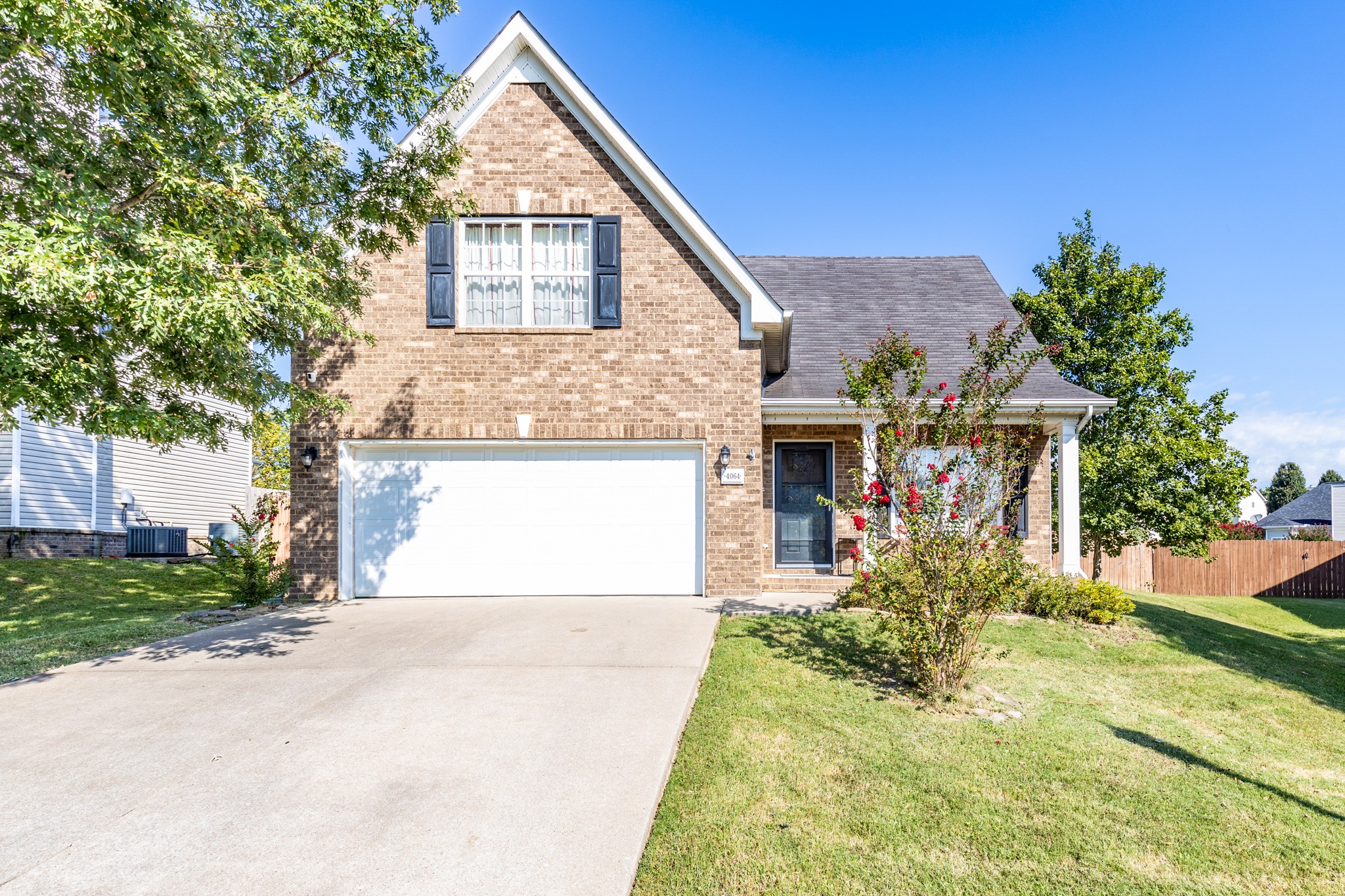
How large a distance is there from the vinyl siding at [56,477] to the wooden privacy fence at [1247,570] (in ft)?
83.1

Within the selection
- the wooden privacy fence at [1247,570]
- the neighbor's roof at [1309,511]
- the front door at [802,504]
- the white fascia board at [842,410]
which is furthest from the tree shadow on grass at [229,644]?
the neighbor's roof at [1309,511]

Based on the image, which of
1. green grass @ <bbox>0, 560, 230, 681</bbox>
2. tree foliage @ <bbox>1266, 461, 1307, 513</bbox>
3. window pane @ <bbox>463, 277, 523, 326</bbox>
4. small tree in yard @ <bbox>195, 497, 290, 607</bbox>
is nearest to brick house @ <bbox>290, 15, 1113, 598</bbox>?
window pane @ <bbox>463, 277, 523, 326</bbox>

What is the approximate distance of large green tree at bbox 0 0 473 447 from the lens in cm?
496

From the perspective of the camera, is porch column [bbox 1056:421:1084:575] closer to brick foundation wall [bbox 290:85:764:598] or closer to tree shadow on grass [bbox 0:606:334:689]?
brick foundation wall [bbox 290:85:764:598]

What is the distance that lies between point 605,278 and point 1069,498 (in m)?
7.78

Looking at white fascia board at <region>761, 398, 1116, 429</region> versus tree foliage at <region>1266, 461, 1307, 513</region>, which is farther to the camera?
tree foliage at <region>1266, 461, 1307, 513</region>

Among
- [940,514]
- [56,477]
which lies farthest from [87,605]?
[940,514]

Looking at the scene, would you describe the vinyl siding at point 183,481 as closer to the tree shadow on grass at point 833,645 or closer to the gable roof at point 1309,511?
the tree shadow on grass at point 833,645

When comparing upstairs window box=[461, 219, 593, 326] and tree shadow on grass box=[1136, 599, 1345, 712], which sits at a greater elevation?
upstairs window box=[461, 219, 593, 326]

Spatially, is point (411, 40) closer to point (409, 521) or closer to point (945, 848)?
point (409, 521)

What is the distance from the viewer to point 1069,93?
13.0 metres

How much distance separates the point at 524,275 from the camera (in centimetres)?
975

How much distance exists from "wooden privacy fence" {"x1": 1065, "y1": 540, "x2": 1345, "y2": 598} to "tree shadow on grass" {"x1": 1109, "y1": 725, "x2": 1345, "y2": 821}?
15.4 m

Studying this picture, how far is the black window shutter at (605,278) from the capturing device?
962 centimetres
